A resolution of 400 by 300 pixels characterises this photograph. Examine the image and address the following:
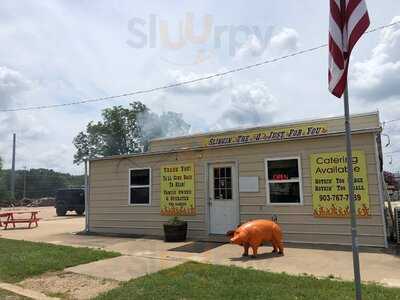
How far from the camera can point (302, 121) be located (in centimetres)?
1383

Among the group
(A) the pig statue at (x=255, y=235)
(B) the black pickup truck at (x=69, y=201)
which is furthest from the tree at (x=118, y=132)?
(A) the pig statue at (x=255, y=235)

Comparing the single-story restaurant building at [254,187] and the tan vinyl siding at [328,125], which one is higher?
the tan vinyl siding at [328,125]

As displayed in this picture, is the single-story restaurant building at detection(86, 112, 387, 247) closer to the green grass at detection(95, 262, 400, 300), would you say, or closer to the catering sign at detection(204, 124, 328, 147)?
the catering sign at detection(204, 124, 328, 147)

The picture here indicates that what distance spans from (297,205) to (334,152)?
1.52 metres

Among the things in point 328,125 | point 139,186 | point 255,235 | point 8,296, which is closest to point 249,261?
point 255,235

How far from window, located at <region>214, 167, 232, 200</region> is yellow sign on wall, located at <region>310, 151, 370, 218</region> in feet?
7.49

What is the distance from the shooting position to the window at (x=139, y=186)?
1183 cm

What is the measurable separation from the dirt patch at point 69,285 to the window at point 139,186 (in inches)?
204

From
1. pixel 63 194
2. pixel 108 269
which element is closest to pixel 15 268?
pixel 108 269

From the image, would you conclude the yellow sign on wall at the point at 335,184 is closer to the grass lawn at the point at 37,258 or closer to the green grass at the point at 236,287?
the green grass at the point at 236,287

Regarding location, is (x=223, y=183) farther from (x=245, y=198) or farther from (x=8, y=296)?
(x=8, y=296)

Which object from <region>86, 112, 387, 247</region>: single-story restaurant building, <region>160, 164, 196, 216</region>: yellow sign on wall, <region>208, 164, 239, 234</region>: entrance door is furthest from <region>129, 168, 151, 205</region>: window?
<region>208, 164, 239, 234</region>: entrance door

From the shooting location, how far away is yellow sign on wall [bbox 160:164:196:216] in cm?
1093

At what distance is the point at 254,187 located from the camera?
9797mm
